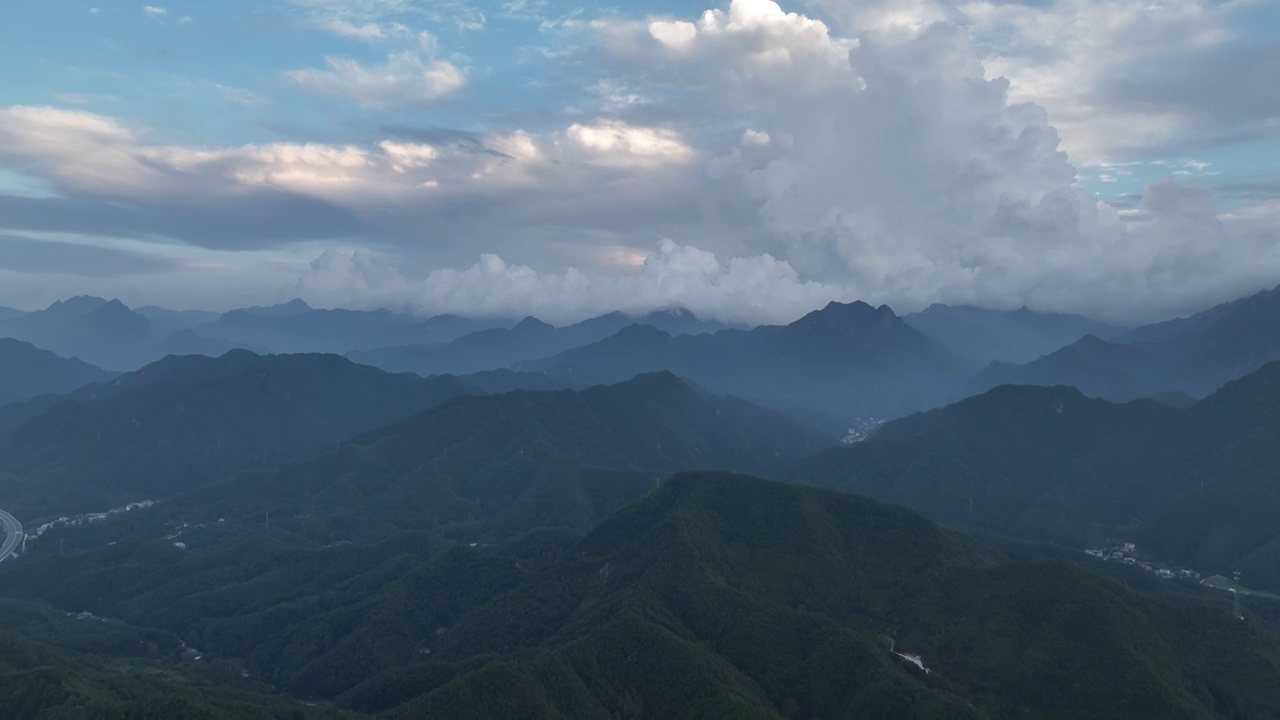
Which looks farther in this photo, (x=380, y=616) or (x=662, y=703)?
(x=380, y=616)

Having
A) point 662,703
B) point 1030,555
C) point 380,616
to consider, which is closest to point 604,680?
point 662,703

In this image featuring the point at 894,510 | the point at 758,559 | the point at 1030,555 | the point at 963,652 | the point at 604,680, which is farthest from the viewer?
the point at 1030,555

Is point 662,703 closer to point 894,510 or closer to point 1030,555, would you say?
point 894,510

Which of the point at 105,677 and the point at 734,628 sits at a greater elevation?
the point at 734,628

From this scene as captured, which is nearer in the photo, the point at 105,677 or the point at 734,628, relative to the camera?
the point at 105,677

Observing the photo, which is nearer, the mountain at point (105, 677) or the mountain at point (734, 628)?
the mountain at point (105, 677)

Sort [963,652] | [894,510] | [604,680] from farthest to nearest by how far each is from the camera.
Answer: [894,510]
[963,652]
[604,680]

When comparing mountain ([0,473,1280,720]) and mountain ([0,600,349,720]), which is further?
mountain ([0,473,1280,720])

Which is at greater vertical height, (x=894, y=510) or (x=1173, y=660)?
(x=894, y=510)
